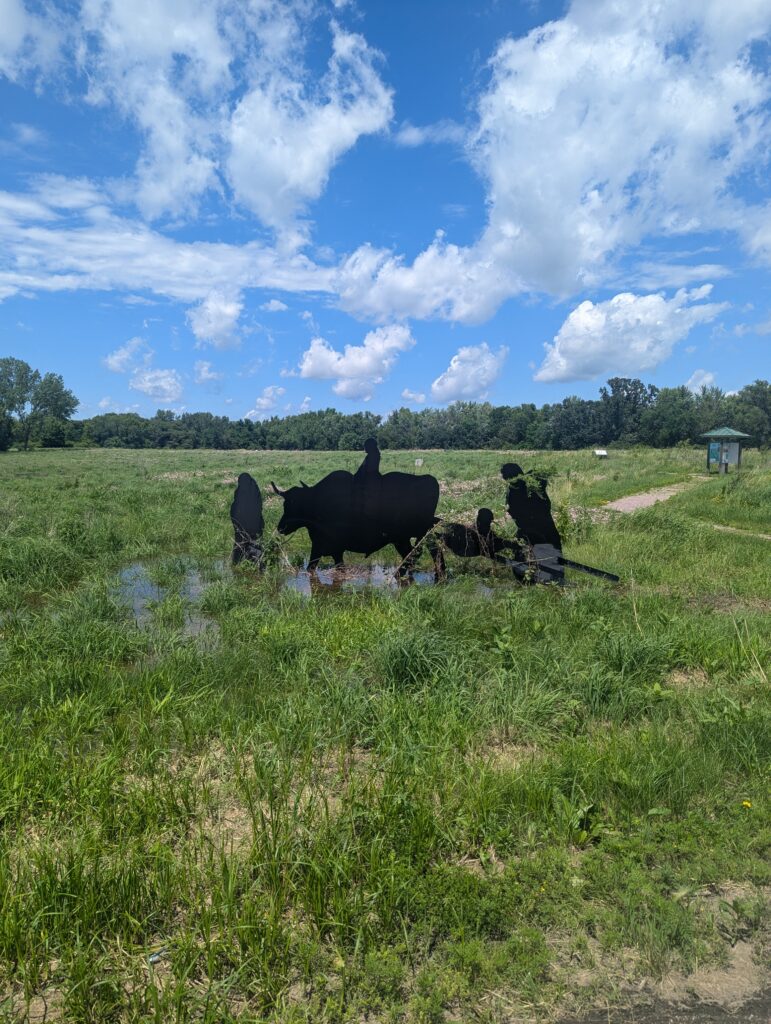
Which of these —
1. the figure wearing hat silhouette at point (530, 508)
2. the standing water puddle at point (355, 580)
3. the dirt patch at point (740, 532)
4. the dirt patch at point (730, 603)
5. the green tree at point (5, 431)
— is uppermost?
the green tree at point (5, 431)

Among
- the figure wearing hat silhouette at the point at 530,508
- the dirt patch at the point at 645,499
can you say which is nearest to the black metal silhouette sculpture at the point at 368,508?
the figure wearing hat silhouette at the point at 530,508

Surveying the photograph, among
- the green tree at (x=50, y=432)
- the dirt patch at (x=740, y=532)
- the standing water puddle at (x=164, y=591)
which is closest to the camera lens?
the standing water puddle at (x=164, y=591)

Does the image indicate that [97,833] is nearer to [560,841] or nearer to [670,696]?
[560,841]

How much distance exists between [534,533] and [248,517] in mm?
4040

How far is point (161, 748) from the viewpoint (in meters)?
3.83

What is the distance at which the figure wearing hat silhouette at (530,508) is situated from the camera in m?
8.26

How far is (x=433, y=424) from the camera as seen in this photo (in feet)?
224

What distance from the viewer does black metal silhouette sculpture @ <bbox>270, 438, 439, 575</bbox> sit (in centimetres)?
814

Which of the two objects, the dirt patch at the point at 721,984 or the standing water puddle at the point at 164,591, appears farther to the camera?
the standing water puddle at the point at 164,591

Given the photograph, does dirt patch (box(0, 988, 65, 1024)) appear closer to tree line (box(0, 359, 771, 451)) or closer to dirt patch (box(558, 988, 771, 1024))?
dirt patch (box(558, 988, 771, 1024))

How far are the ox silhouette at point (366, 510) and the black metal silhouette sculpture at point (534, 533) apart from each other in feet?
3.62

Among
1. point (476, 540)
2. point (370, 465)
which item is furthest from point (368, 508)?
point (476, 540)

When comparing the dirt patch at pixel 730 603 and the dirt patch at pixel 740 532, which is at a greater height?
the dirt patch at pixel 740 532

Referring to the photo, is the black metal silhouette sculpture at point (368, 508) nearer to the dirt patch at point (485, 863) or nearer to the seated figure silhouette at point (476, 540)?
the seated figure silhouette at point (476, 540)
